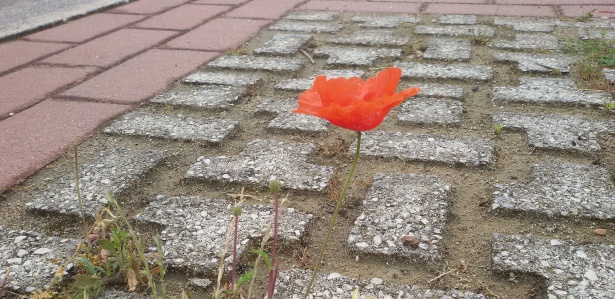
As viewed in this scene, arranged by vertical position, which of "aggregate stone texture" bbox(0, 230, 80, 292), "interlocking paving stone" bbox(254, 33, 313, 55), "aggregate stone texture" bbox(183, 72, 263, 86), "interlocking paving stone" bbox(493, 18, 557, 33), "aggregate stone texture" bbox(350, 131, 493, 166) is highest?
"interlocking paving stone" bbox(254, 33, 313, 55)

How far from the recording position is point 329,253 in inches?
55.6

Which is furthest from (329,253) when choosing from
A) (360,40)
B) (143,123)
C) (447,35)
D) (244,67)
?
(447,35)

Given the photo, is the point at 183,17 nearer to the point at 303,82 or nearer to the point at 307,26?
the point at 307,26

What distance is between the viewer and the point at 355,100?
94 cm

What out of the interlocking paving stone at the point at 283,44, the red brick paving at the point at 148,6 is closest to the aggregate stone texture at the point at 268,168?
the interlocking paving stone at the point at 283,44

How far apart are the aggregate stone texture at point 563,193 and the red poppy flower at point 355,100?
0.76m

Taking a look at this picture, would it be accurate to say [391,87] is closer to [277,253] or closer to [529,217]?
[277,253]

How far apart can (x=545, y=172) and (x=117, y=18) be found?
2921 mm

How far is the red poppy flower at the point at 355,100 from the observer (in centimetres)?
87

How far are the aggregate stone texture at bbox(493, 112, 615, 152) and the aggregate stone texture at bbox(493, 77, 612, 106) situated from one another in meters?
0.16

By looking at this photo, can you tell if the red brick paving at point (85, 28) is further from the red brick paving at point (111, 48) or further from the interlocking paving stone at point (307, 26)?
the interlocking paving stone at point (307, 26)

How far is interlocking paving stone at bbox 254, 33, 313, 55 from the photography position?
2.92 m

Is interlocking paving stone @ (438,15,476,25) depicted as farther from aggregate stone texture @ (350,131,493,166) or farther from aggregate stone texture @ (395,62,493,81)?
aggregate stone texture @ (350,131,493,166)

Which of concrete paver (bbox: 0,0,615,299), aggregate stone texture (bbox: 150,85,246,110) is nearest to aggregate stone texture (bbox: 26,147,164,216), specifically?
concrete paver (bbox: 0,0,615,299)
